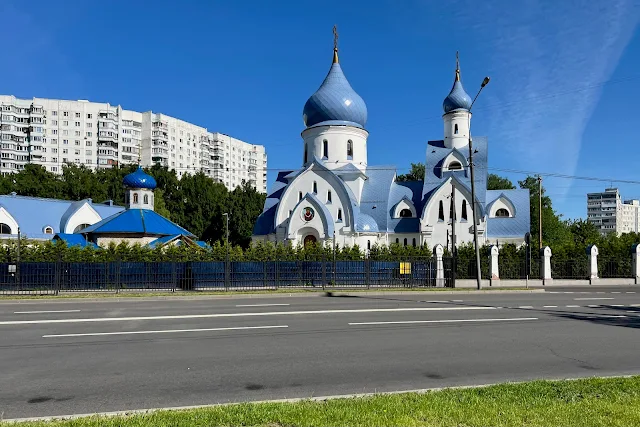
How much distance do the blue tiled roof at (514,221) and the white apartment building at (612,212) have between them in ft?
482

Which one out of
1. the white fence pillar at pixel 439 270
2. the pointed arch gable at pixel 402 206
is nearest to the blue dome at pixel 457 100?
the pointed arch gable at pixel 402 206

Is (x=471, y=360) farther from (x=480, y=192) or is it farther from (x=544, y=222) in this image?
(x=544, y=222)

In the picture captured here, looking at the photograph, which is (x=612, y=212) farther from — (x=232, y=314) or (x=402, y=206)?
(x=232, y=314)

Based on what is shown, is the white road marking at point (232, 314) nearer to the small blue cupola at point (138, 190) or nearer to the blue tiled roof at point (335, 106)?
the small blue cupola at point (138, 190)

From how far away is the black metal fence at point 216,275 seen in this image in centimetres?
2172

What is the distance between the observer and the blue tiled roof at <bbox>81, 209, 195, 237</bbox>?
35.0 m

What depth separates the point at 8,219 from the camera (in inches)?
1570

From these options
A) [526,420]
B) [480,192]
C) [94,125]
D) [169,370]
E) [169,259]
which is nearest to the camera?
[526,420]

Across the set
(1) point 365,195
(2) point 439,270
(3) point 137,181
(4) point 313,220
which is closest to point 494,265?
(2) point 439,270

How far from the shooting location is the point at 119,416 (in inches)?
198

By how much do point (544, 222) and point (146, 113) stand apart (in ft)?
236

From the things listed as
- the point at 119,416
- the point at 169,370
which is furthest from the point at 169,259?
the point at 119,416

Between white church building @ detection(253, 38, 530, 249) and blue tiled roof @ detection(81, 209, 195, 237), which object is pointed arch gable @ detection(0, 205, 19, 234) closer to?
blue tiled roof @ detection(81, 209, 195, 237)

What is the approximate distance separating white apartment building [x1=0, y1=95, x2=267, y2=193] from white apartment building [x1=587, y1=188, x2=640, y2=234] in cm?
13888
